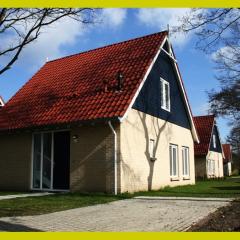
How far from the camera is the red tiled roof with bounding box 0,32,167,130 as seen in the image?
17375 mm

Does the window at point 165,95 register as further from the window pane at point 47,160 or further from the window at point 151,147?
the window pane at point 47,160

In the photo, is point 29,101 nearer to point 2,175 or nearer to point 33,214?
point 2,175

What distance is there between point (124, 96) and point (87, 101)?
1856 millimetres

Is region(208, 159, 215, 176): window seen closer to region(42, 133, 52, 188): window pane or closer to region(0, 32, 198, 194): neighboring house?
region(0, 32, 198, 194): neighboring house

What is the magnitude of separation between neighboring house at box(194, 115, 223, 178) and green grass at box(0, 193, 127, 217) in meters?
25.1

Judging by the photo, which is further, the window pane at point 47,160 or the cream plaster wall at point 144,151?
the window pane at point 47,160

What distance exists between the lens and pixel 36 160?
19.0 meters

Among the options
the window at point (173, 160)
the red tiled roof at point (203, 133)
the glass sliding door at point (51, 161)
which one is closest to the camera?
the glass sliding door at point (51, 161)

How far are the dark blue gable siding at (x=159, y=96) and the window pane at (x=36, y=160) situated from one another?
4645 mm

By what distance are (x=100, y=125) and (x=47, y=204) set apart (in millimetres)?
4623

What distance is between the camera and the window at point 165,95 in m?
21.5

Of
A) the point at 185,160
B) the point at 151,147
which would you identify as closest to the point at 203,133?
the point at 185,160

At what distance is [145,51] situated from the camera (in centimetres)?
1984

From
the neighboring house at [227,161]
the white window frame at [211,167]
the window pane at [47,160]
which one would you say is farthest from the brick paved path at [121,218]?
the neighboring house at [227,161]
